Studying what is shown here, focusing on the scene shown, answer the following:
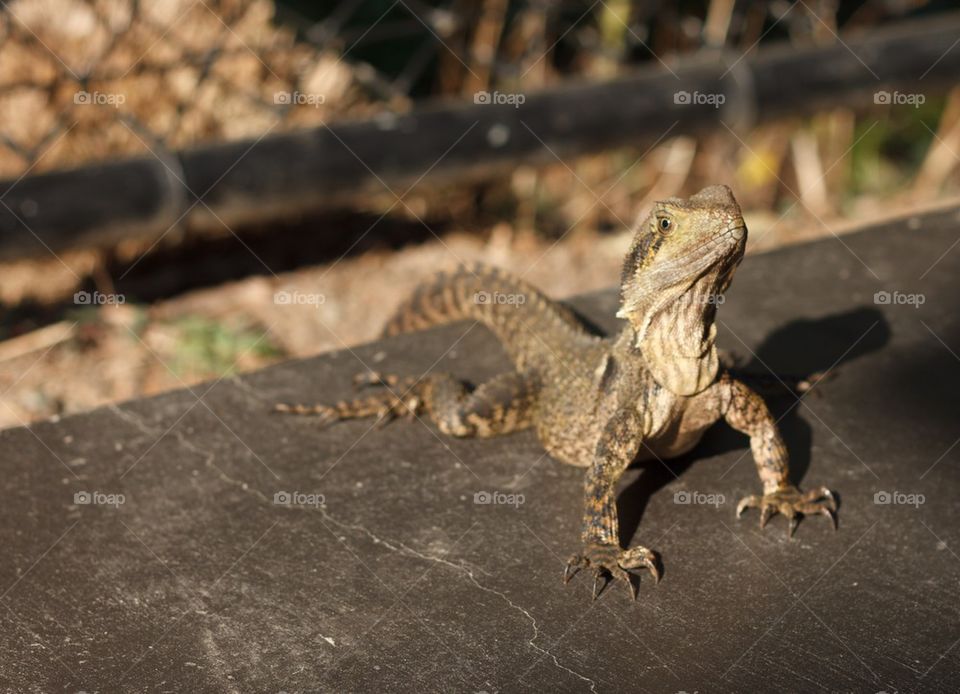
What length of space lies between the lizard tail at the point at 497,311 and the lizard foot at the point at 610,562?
866mm

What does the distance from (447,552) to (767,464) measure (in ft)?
2.97

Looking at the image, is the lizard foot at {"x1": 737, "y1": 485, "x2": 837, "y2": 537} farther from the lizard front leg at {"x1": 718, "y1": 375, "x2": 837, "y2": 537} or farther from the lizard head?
the lizard head

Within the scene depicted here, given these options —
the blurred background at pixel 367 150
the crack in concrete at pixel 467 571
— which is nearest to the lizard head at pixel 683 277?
the crack in concrete at pixel 467 571

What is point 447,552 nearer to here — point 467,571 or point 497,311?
point 467,571

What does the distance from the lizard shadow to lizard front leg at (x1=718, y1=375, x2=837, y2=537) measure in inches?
5.8

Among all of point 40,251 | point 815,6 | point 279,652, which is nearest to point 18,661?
point 279,652

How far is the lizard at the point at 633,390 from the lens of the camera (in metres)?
3.07

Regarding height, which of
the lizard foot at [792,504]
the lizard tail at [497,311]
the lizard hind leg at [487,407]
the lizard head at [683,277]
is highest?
the lizard head at [683,277]

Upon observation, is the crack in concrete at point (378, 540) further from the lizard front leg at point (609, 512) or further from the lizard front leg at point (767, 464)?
the lizard front leg at point (767, 464)

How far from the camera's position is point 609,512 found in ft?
10.3

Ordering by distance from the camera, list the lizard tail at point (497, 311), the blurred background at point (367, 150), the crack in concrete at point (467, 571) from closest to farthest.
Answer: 1. the crack in concrete at point (467, 571)
2. the lizard tail at point (497, 311)
3. the blurred background at point (367, 150)

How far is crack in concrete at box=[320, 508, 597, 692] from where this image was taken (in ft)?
9.14

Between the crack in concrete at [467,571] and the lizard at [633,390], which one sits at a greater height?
the lizard at [633,390]

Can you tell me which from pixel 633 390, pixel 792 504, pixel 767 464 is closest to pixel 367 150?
pixel 633 390
